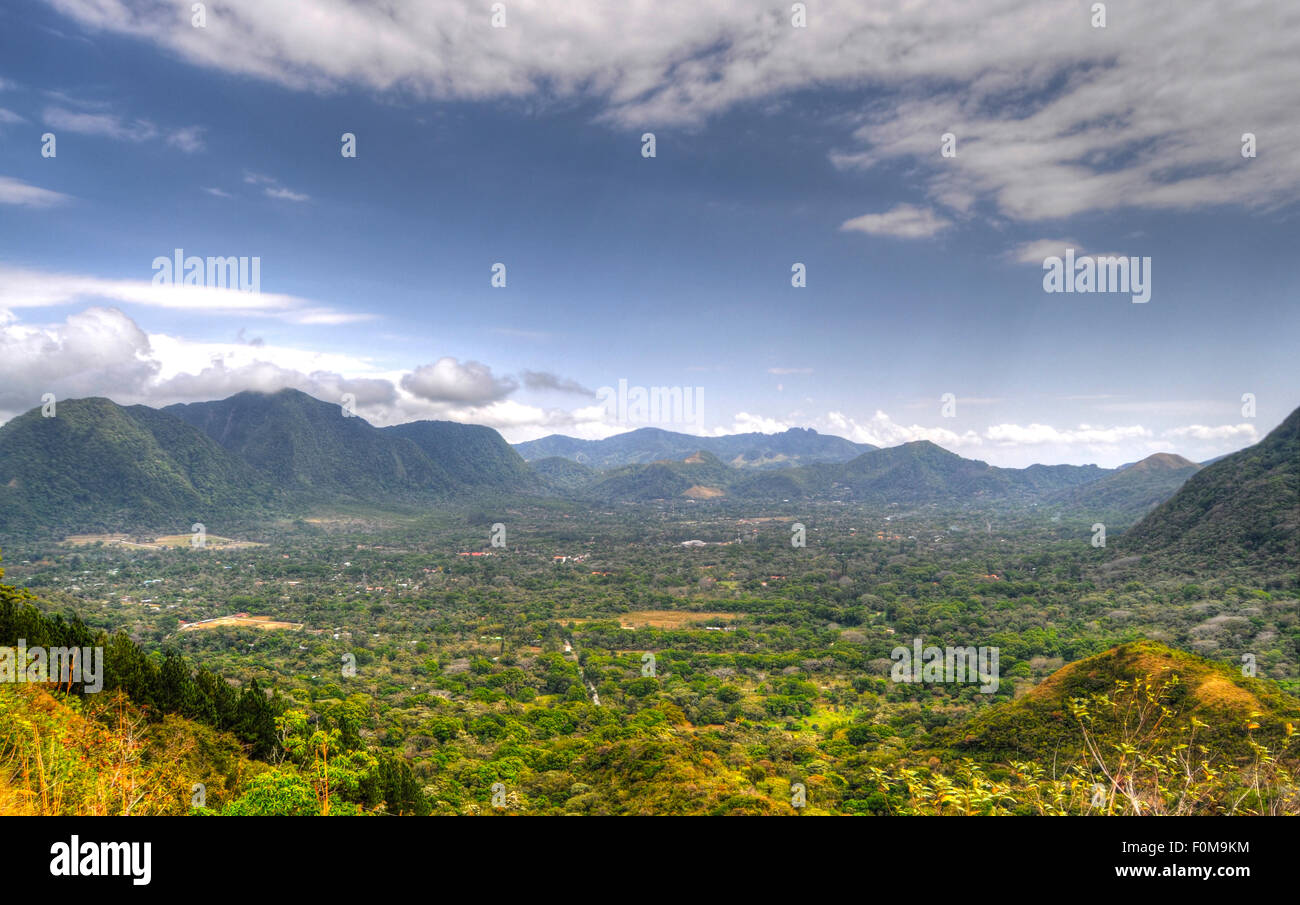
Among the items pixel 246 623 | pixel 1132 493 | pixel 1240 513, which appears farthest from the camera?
pixel 1132 493

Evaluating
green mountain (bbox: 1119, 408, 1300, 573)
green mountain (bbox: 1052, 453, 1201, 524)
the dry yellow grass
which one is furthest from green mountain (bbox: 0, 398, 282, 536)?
green mountain (bbox: 1052, 453, 1201, 524)

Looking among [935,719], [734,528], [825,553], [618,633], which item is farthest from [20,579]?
[734,528]

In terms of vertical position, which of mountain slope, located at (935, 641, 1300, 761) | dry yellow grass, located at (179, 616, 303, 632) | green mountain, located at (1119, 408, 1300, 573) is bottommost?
dry yellow grass, located at (179, 616, 303, 632)

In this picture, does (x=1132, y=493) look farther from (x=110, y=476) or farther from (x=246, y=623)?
(x=110, y=476)

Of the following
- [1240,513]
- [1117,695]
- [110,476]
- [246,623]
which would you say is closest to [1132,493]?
[1240,513]

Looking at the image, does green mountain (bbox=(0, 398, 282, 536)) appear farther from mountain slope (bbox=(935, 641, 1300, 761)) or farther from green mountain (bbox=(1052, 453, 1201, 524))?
green mountain (bbox=(1052, 453, 1201, 524))

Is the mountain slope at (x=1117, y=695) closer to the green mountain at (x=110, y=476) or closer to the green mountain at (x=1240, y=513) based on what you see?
the green mountain at (x=1240, y=513)
